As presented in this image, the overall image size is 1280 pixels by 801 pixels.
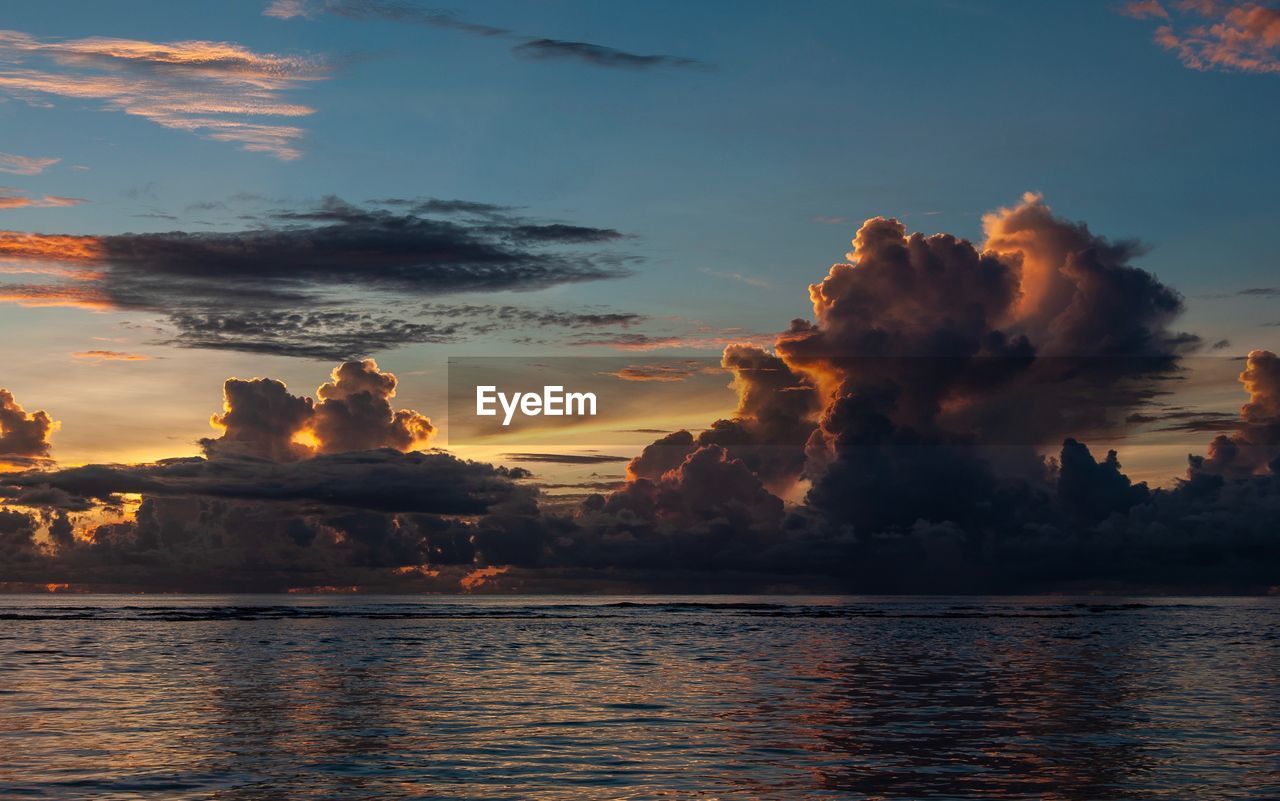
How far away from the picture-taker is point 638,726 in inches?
1602

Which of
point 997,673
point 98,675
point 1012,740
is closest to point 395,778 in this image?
point 1012,740

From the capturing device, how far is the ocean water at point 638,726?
96.7 feet

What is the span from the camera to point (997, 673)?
67.1 meters

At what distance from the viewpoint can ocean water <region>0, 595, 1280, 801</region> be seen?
2947 centimetres

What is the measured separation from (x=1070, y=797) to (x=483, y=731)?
64.6 feet

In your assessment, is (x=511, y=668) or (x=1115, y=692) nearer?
(x=1115, y=692)

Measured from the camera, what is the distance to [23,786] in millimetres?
28891

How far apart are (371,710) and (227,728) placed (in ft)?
22.8

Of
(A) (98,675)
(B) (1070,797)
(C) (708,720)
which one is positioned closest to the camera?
(B) (1070,797)

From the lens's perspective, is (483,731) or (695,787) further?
(483,731)

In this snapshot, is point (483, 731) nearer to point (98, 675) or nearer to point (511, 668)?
point (511, 668)

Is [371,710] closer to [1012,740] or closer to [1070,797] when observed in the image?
[1012,740]

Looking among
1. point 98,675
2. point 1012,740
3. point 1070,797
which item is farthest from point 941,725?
point 98,675

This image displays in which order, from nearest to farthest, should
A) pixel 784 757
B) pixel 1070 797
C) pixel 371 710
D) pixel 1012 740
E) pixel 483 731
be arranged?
pixel 1070 797 < pixel 784 757 < pixel 1012 740 < pixel 483 731 < pixel 371 710
